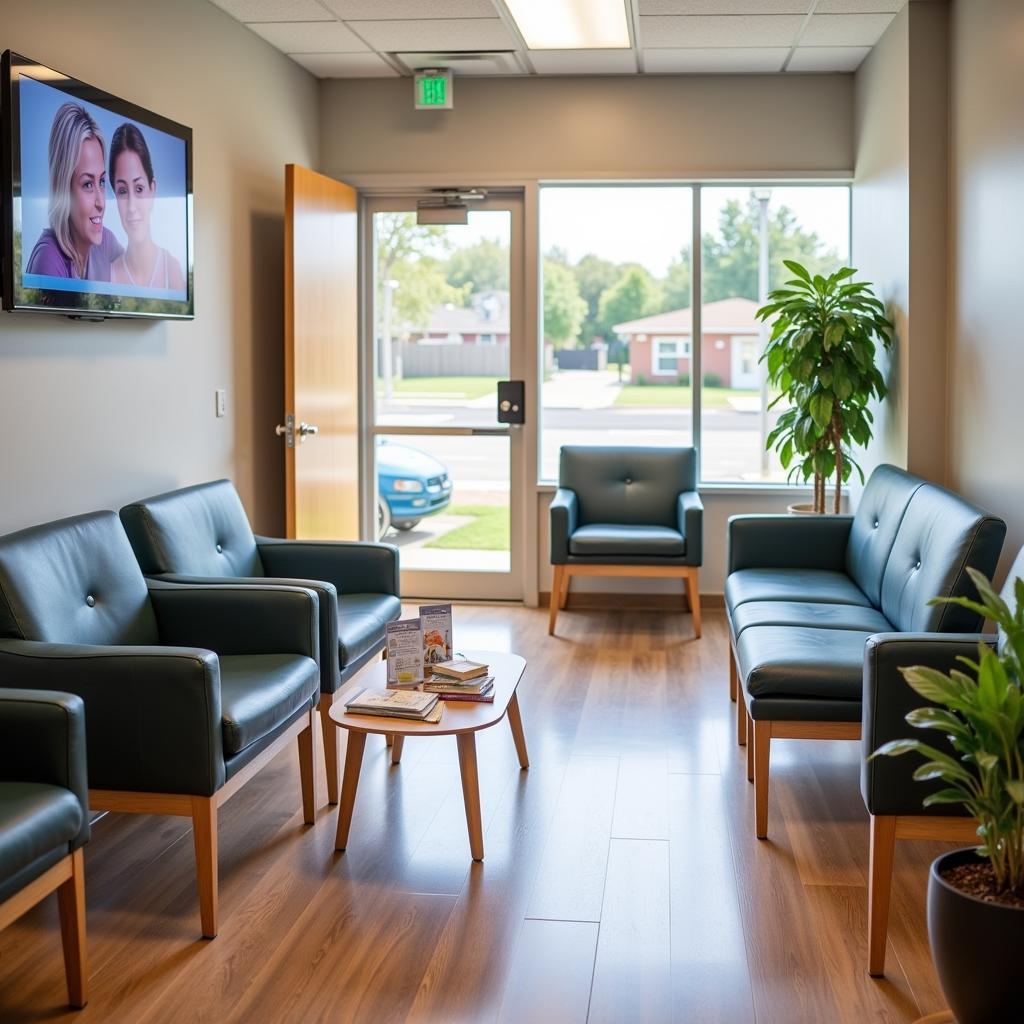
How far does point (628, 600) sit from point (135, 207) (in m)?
3.27

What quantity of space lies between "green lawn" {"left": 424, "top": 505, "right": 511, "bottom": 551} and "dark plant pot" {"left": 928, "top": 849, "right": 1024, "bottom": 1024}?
4.37 metres


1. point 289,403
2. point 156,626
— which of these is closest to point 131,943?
point 156,626

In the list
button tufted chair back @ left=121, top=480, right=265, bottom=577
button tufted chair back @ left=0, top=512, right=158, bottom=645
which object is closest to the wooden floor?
button tufted chair back @ left=0, top=512, right=158, bottom=645

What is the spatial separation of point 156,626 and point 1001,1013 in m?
2.36

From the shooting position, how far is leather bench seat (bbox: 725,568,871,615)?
4145 millimetres

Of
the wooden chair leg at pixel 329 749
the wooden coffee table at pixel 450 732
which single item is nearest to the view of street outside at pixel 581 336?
the wooden chair leg at pixel 329 749

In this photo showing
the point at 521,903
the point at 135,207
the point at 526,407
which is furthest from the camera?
the point at 526,407

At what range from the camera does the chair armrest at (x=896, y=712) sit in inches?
104

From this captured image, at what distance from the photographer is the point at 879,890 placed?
8.54ft

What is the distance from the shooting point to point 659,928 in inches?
110

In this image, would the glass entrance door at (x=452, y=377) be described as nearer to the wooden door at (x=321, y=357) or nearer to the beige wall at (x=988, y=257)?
the wooden door at (x=321, y=357)

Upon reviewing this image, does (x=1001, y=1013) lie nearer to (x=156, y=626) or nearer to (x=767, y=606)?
(x=767, y=606)

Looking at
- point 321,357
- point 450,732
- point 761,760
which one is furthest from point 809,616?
point 321,357

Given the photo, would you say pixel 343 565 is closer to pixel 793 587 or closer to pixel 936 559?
pixel 793 587
